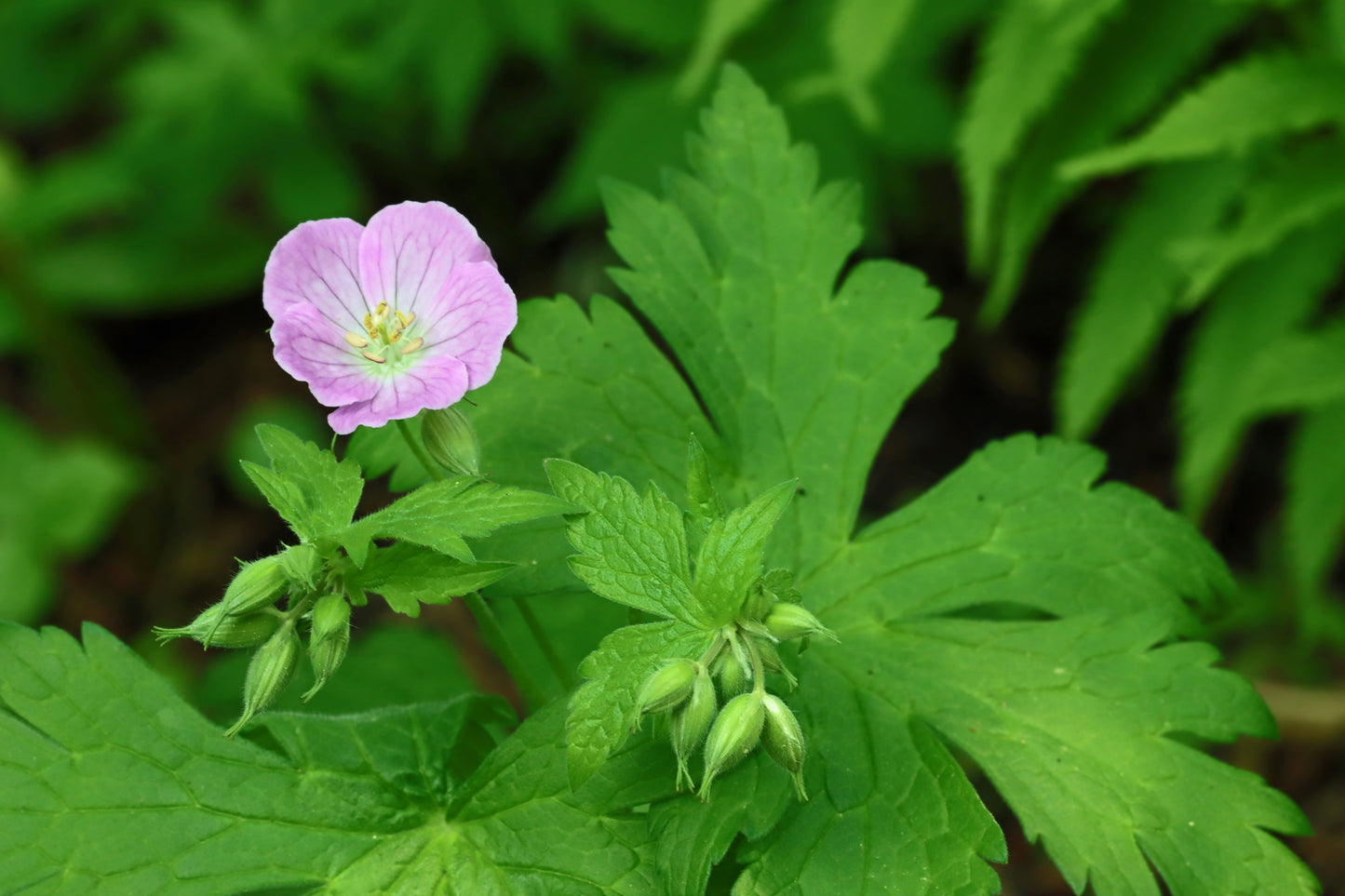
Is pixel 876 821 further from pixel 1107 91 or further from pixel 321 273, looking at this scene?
pixel 1107 91

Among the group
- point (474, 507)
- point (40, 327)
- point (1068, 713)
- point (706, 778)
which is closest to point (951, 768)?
point (1068, 713)

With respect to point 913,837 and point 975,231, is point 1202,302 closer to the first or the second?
point 975,231

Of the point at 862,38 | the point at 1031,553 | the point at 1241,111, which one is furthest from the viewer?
the point at 862,38

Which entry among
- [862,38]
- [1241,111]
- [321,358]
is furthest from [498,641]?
[1241,111]

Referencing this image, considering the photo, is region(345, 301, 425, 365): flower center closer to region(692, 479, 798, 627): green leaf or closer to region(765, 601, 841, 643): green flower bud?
region(692, 479, 798, 627): green leaf

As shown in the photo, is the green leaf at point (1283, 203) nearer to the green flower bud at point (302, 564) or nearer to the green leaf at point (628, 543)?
the green leaf at point (628, 543)

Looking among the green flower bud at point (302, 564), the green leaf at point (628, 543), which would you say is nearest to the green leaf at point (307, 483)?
the green flower bud at point (302, 564)

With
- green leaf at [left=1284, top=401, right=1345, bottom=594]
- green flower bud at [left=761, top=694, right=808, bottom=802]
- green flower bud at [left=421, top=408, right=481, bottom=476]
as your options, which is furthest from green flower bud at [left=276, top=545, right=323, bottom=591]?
green leaf at [left=1284, top=401, right=1345, bottom=594]
